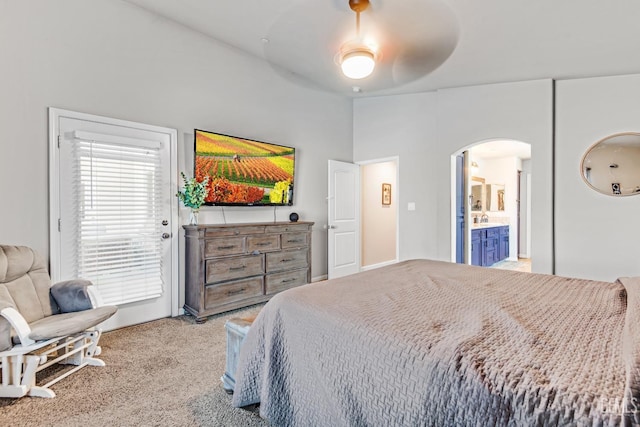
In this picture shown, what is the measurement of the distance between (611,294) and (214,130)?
150 inches

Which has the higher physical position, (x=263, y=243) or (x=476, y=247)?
(x=263, y=243)

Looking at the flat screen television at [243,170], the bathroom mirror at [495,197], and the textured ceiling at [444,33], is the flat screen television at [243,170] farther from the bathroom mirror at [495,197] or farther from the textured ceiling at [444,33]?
the bathroom mirror at [495,197]

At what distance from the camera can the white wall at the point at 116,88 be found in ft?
8.63

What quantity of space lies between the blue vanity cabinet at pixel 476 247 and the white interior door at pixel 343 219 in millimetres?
2066

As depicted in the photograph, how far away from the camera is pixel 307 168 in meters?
5.04

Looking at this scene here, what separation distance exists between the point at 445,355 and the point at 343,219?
4.39 m

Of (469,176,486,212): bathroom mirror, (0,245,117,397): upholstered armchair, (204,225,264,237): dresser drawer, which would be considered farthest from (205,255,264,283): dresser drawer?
(469,176,486,212): bathroom mirror

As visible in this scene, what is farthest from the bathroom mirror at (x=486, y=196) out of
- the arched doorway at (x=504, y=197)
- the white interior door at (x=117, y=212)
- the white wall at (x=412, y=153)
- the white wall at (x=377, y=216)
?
the white interior door at (x=117, y=212)

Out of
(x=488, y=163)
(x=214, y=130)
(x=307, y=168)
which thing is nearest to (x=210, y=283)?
(x=214, y=130)

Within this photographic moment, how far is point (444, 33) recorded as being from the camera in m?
3.39

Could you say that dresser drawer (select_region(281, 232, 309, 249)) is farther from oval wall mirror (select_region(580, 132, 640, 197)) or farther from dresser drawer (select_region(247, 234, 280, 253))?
oval wall mirror (select_region(580, 132, 640, 197))

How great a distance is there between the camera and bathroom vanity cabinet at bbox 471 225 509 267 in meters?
6.04

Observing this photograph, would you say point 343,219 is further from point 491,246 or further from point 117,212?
point 491,246

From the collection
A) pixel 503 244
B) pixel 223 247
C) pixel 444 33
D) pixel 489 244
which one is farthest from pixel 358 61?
pixel 503 244
